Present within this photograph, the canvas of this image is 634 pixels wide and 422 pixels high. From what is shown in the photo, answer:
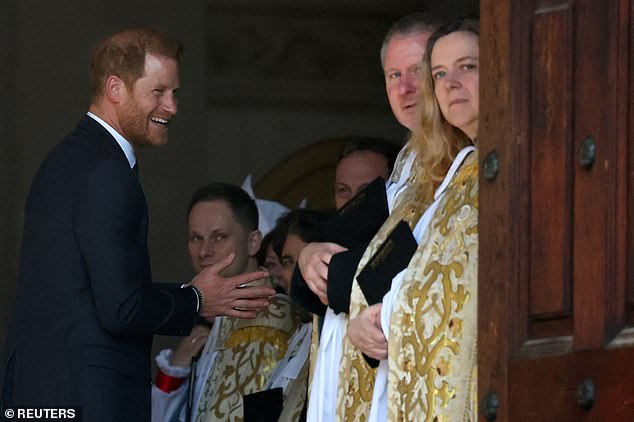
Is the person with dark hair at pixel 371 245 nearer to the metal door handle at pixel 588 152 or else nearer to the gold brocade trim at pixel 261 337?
the metal door handle at pixel 588 152

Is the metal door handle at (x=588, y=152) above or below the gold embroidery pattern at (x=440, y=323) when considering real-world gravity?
above

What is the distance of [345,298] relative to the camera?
4633 millimetres

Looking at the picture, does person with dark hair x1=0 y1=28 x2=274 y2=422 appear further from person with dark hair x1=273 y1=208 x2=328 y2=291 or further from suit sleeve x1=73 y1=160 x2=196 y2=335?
person with dark hair x1=273 y1=208 x2=328 y2=291

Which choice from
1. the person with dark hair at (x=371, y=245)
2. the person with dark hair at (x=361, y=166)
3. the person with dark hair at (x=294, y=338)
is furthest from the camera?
the person with dark hair at (x=361, y=166)

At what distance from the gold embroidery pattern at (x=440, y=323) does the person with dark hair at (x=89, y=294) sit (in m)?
0.93

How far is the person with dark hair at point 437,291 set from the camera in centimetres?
412

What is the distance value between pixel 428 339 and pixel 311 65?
5315 mm

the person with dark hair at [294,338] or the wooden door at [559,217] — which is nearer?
the wooden door at [559,217]

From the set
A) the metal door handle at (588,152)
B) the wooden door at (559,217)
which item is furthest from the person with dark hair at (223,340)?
the metal door handle at (588,152)

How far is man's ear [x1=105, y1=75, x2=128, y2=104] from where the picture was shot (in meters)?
5.14

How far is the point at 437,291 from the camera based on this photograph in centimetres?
418

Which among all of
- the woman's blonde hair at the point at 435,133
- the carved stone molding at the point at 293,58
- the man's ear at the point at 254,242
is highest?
the carved stone molding at the point at 293,58

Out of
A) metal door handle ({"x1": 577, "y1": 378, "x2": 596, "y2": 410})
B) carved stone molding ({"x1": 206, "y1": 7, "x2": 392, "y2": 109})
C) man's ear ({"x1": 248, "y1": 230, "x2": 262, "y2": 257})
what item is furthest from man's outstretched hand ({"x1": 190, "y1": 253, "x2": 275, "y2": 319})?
carved stone molding ({"x1": 206, "y1": 7, "x2": 392, "y2": 109})

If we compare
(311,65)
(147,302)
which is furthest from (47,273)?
(311,65)
